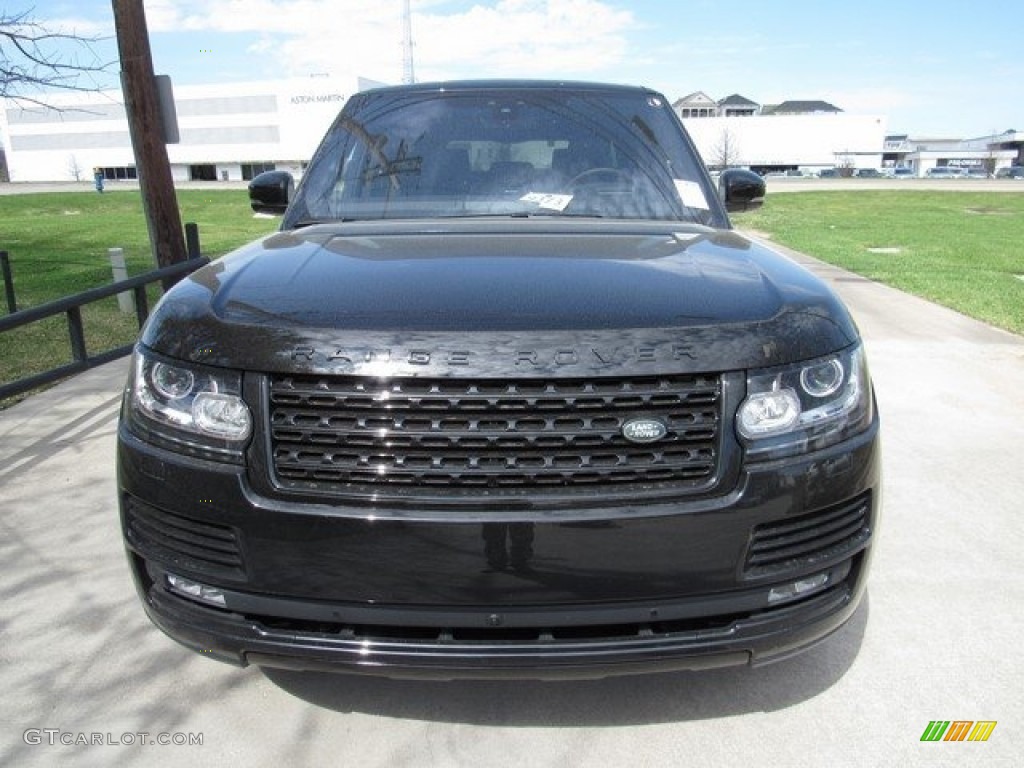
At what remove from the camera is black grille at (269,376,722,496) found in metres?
1.91

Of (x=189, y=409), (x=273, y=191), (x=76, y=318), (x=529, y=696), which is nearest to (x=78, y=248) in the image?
(x=76, y=318)

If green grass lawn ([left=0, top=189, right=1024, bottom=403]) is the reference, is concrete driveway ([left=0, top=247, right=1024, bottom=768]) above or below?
above

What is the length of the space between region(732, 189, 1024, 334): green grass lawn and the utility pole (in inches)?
331

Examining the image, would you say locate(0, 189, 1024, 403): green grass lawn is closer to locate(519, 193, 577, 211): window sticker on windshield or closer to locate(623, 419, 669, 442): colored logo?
locate(519, 193, 577, 211): window sticker on windshield

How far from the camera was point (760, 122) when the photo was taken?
99312 mm

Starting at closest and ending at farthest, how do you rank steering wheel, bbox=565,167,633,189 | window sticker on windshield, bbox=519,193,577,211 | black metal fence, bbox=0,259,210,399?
window sticker on windshield, bbox=519,193,577,211 → steering wheel, bbox=565,167,633,189 → black metal fence, bbox=0,259,210,399

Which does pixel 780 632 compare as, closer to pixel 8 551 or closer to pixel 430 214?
pixel 430 214

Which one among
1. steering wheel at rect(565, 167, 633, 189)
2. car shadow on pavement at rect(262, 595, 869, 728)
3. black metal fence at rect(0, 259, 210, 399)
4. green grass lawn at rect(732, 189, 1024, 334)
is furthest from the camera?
green grass lawn at rect(732, 189, 1024, 334)

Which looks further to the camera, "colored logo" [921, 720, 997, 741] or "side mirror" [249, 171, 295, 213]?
"side mirror" [249, 171, 295, 213]

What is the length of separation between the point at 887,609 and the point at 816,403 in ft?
4.54

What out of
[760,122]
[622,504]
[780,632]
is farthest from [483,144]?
[760,122]

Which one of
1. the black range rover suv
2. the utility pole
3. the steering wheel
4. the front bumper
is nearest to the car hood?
the black range rover suv

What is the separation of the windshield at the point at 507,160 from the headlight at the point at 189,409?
136 centimetres

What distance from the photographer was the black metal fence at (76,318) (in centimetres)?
550
